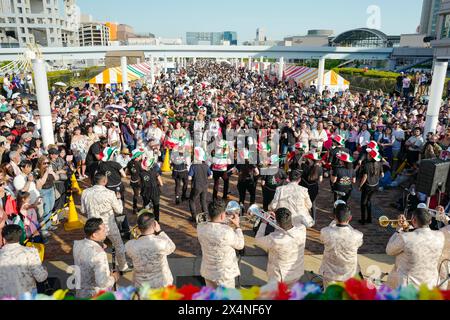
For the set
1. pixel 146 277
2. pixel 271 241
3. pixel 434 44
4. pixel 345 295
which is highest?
pixel 434 44

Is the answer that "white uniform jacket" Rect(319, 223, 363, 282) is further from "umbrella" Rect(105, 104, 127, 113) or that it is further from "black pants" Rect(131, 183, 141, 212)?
"umbrella" Rect(105, 104, 127, 113)

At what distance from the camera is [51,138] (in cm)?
962

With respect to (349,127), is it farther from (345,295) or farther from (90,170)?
(345,295)

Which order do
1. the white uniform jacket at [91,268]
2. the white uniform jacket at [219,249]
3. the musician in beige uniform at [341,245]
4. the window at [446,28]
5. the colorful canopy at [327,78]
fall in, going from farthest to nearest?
the window at [446,28], the colorful canopy at [327,78], the musician in beige uniform at [341,245], the white uniform jacket at [219,249], the white uniform jacket at [91,268]

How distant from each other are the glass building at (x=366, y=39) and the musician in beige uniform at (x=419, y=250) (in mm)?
88980

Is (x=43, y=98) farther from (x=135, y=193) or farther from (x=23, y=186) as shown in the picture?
(x=135, y=193)

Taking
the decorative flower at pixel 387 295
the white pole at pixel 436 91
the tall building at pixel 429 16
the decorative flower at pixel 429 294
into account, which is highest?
the tall building at pixel 429 16

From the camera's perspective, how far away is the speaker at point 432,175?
6.21 metres

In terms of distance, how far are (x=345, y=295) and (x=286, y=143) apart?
924cm

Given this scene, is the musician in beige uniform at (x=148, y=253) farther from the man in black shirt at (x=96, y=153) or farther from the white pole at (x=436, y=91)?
the white pole at (x=436, y=91)

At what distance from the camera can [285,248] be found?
4062 millimetres

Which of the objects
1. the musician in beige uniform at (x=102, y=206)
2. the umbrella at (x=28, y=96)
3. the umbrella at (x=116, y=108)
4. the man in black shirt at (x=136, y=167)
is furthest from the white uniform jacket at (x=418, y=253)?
the umbrella at (x=28, y=96)

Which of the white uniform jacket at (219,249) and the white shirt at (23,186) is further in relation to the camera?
the white shirt at (23,186)
